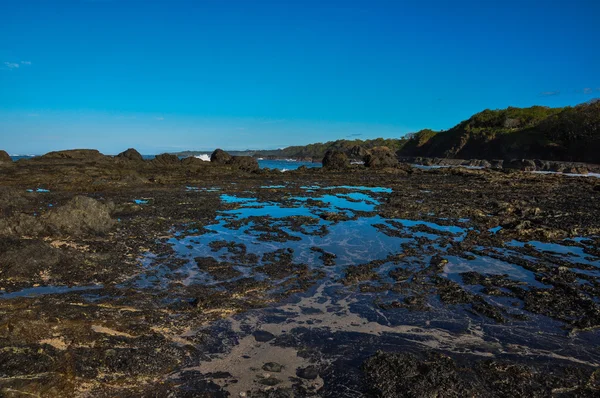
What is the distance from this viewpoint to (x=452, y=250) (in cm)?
1293

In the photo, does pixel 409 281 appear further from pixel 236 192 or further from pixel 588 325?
pixel 236 192

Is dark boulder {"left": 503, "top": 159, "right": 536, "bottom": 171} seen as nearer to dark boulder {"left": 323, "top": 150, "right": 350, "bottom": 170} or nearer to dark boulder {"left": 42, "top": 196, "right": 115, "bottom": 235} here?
dark boulder {"left": 323, "top": 150, "right": 350, "bottom": 170}

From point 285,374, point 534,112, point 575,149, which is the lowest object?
point 285,374

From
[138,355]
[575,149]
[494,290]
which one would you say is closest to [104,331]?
[138,355]

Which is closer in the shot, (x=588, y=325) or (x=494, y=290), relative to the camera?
(x=588, y=325)

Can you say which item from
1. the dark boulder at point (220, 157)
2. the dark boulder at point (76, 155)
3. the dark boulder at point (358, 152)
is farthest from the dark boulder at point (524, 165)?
the dark boulder at point (76, 155)

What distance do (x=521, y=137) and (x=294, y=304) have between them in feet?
292

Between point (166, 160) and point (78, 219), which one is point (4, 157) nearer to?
point (166, 160)

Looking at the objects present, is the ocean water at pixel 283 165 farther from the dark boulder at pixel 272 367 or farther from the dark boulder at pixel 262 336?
the dark boulder at pixel 272 367

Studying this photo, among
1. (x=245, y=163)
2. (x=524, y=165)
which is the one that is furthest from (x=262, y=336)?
(x=524, y=165)

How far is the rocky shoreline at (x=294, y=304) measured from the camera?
17.7 feet

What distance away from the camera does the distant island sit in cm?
6575

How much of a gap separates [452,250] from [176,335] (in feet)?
32.6

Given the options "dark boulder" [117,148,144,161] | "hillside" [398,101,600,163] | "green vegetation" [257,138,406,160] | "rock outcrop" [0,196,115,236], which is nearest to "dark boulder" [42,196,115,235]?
"rock outcrop" [0,196,115,236]
